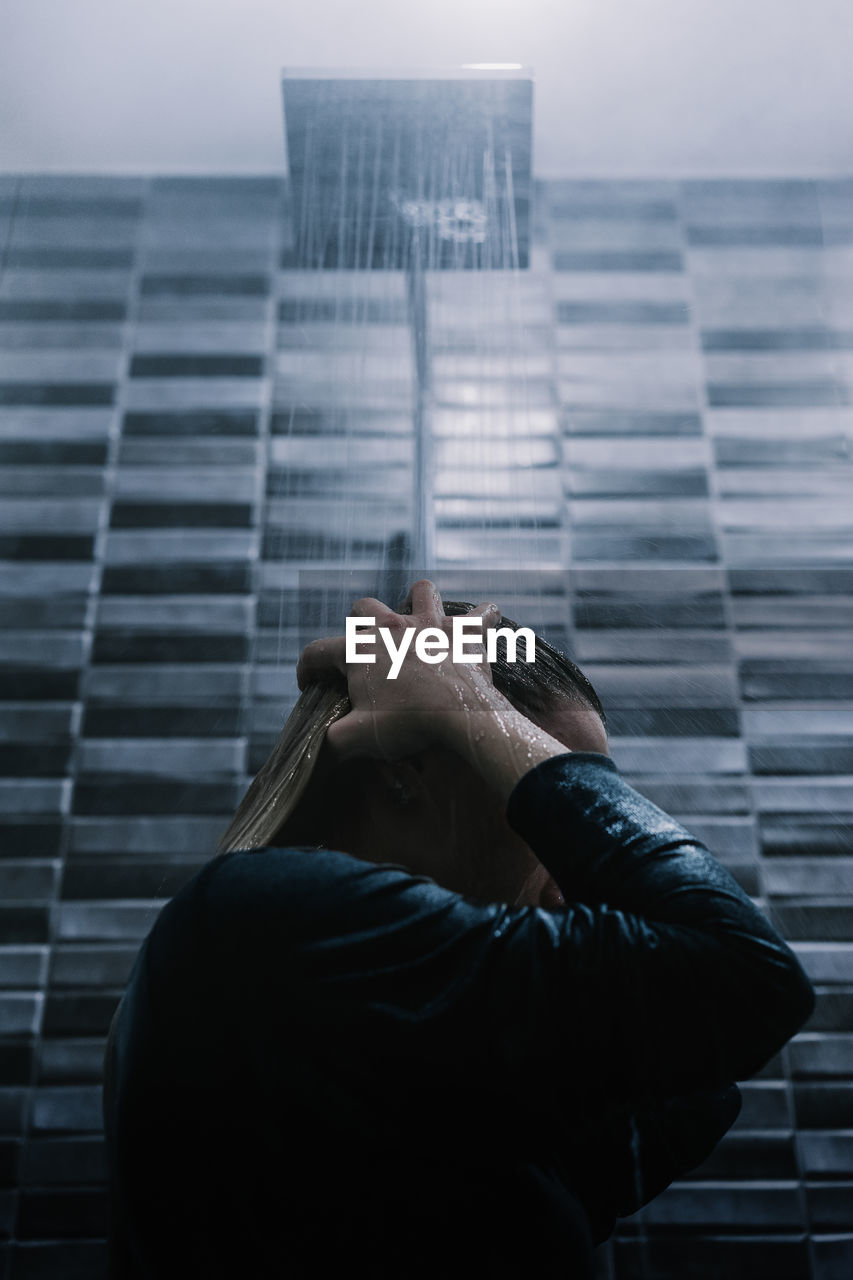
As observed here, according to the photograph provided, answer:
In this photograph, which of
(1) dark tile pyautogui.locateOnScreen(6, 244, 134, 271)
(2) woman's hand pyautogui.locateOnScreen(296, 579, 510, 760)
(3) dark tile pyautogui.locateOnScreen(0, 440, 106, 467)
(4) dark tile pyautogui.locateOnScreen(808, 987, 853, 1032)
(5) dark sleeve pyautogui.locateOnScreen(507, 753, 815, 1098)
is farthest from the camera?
(1) dark tile pyautogui.locateOnScreen(6, 244, 134, 271)

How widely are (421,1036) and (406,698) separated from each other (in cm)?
21

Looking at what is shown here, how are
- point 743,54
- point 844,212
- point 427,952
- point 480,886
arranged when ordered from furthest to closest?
1. point 844,212
2. point 743,54
3. point 480,886
4. point 427,952

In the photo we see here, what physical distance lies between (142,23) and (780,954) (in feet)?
5.11

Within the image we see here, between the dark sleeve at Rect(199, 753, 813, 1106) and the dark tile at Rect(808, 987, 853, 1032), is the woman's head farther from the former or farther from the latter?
the dark tile at Rect(808, 987, 853, 1032)

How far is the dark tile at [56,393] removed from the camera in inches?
62.9

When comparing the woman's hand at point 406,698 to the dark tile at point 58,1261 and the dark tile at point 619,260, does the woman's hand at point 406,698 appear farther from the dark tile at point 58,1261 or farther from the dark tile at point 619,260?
the dark tile at point 619,260

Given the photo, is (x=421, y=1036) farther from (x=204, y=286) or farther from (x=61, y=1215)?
(x=204, y=286)

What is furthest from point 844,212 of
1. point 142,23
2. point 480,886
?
point 480,886

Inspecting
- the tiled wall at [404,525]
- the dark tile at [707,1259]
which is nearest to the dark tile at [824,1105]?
the tiled wall at [404,525]

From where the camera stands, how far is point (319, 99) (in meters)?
1.47

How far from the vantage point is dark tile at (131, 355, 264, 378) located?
63.6 inches

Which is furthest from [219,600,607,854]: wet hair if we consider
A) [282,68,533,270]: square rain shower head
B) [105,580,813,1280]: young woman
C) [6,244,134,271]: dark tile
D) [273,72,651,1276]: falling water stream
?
[6,244,134,271]: dark tile

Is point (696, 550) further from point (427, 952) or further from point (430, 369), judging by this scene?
point (427, 952)

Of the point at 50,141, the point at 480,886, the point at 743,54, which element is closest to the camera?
the point at 480,886
